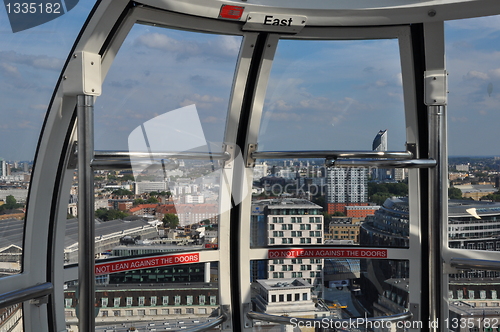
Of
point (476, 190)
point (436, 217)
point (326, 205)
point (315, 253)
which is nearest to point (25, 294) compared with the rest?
point (315, 253)

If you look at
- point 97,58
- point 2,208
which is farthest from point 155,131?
point 2,208

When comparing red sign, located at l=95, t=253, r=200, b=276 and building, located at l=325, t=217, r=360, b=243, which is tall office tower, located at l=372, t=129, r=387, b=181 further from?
red sign, located at l=95, t=253, r=200, b=276

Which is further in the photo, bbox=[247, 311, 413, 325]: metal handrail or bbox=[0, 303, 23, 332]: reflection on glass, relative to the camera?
bbox=[247, 311, 413, 325]: metal handrail

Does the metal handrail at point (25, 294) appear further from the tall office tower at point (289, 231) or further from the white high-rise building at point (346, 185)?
the white high-rise building at point (346, 185)

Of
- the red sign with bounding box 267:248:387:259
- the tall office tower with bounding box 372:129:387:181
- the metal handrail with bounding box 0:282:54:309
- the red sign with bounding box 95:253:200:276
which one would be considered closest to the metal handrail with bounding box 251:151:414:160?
the tall office tower with bounding box 372:129:387:181

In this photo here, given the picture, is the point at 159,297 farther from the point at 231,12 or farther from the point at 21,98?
the point at 231,12

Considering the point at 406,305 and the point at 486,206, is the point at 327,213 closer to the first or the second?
the point at 406,305

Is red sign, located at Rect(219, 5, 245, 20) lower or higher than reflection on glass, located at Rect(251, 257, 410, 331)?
higher
